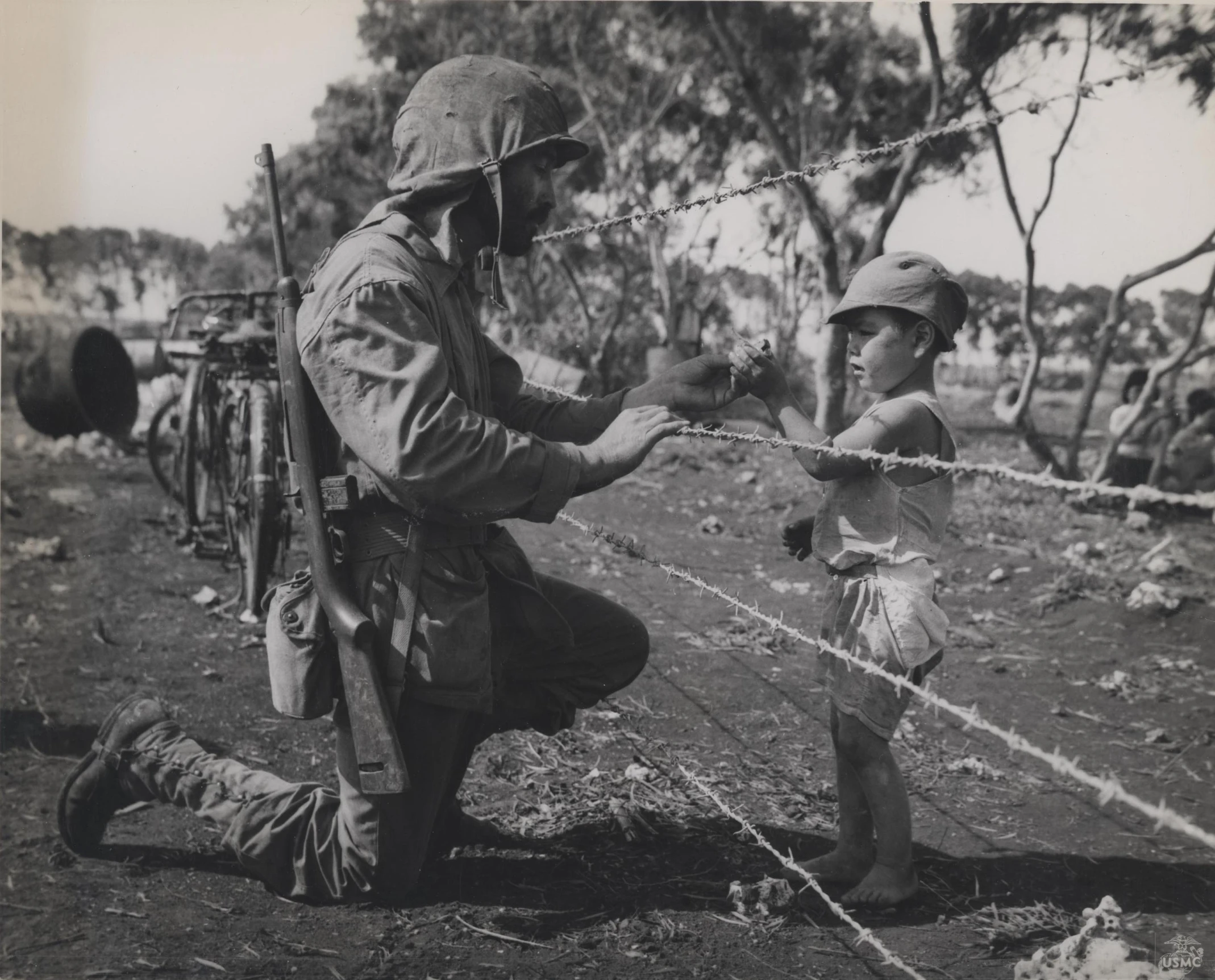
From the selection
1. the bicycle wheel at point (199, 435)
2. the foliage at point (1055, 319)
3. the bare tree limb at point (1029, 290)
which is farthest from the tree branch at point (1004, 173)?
the foliage at point (1055, 319)

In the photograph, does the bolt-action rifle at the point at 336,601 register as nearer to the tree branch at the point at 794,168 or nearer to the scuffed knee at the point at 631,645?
the scuffed knee at the point at 631,645

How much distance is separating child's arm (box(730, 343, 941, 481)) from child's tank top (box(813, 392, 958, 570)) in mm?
48

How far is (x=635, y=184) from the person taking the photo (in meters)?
19.8

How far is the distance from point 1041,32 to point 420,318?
1129 centimetres

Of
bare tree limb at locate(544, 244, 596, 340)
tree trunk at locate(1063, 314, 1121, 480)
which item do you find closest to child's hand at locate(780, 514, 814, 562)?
tree trunk at locate(1063, 314, 1121, 480)

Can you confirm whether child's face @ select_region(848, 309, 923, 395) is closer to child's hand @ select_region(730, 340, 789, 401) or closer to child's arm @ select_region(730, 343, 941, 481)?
child's arm @ select_region(730, 343, 941, 481)

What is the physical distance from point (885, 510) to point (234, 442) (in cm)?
541

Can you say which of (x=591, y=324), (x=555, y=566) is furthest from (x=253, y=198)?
(x=555, y=566)

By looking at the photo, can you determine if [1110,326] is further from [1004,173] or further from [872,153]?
[872,153]

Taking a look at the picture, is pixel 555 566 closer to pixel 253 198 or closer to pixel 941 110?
pixel 941 110

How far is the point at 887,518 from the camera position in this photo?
9.87ft
